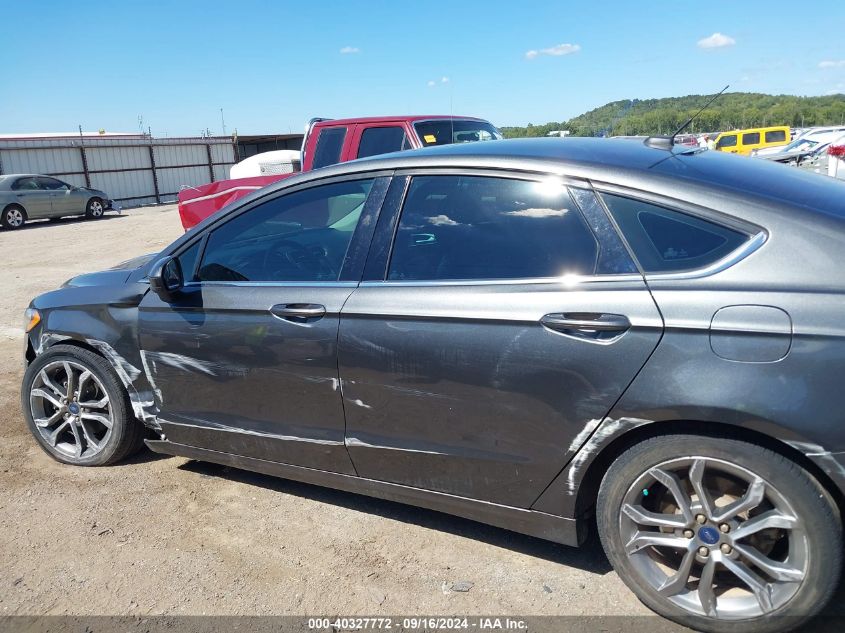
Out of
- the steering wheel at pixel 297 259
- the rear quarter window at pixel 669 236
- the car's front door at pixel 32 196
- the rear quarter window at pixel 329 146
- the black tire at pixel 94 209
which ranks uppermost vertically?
the rear quarter window at pixel 329 146

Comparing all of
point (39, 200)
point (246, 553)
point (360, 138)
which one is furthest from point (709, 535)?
point (39, 200)

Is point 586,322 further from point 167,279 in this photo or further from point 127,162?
point 127,162

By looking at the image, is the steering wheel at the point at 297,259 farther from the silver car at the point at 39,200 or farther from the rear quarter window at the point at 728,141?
the rear quarter window at the point at 728,141

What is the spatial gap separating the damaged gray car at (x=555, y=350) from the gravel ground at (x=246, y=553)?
25 centimetres

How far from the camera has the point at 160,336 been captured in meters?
3.44

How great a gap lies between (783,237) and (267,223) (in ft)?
7.53

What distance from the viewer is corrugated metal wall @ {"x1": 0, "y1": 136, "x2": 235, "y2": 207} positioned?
25234 mm

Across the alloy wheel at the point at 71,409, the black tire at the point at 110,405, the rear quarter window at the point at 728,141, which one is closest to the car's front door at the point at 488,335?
the black tire at the point at 110,405

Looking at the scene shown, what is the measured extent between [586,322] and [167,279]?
2046mm

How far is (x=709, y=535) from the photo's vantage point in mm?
2369

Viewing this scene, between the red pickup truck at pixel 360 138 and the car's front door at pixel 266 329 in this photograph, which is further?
the red pickup truck at pixel 360 138

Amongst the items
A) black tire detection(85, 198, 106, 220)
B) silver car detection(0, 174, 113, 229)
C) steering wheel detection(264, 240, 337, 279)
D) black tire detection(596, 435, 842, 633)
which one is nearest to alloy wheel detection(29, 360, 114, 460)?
steering wheel detection(264, 240, 337, 279)

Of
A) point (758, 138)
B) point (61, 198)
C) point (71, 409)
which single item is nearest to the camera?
point (71, 409)

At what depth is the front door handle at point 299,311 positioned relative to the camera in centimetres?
296
